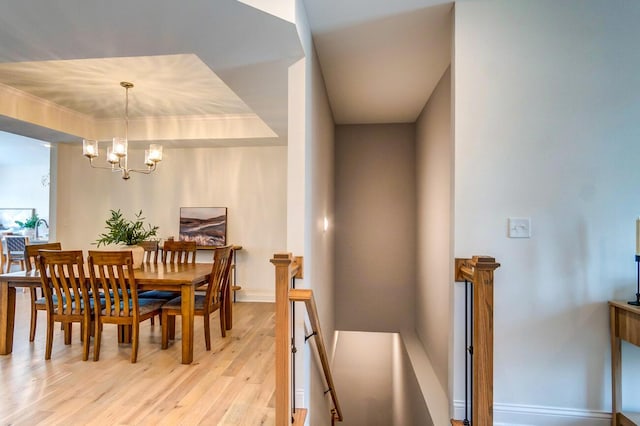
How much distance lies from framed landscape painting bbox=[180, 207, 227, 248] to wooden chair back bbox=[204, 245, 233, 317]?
1.79m

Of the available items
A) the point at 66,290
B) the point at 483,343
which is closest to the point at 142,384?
the point at 66,290

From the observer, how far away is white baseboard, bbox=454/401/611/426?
A: 1925 mm

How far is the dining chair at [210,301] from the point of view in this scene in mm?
3051

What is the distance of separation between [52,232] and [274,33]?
544 cm

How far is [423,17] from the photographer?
2.27 meters

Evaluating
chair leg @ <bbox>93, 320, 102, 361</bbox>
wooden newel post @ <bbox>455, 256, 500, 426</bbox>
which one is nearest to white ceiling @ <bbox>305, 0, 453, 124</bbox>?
wooden newel post @ <bbox>455, 256, 500, 426</bbox>

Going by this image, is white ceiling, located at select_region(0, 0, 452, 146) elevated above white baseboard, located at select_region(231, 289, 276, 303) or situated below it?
above

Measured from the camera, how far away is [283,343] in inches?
63.8

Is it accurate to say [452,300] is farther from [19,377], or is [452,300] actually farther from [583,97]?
[19,377]

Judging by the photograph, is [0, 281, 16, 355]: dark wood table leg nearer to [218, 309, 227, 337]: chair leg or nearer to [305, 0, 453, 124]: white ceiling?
[218, 309, 227, 337]: chair leg

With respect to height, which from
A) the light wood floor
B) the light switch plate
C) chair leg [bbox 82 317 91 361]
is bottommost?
the light wood floor

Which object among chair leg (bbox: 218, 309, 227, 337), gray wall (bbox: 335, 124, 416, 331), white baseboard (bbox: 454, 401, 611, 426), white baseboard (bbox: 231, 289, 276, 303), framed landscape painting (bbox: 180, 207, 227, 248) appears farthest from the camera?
framed landscape painting (bbox: 180, 207, 227, 248)

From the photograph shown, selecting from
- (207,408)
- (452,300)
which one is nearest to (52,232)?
(207,408)

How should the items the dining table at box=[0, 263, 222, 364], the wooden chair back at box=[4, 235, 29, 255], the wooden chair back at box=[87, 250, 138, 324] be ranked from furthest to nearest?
1. the wooden chair back at box=[4, 235, 29, 255]
2. the dining table at box=[0, 263, 222, 364]
3. the wooden chair back at box=[87, 250, 138, 324]
